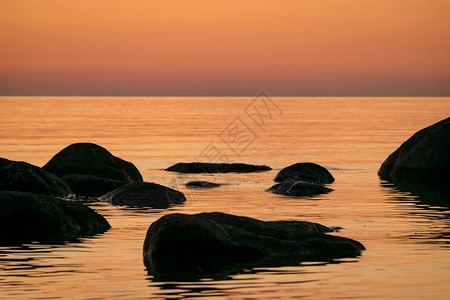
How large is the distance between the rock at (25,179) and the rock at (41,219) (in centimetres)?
561

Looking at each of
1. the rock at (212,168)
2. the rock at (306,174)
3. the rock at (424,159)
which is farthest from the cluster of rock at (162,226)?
the rock at (212,168)

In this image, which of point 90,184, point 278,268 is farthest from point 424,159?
point 278,268

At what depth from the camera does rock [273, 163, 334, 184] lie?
3262 cm

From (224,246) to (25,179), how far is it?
38.2 ft

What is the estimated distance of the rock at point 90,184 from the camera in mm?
28312

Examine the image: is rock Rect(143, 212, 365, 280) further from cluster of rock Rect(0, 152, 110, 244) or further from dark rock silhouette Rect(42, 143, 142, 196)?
dark rock silhouette Rect(42, 143, 142, 196)

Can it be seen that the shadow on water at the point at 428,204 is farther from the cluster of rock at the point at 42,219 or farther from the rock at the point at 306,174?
the cluster of rock at the point at 42,219

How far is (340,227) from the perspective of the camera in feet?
65.4

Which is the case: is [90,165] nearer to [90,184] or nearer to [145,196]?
[90,184]

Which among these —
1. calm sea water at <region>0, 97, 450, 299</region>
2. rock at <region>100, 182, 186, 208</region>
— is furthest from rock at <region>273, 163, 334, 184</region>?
rock at <region>100, 182, 186, 208</region>

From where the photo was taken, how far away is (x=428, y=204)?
82.9 feet

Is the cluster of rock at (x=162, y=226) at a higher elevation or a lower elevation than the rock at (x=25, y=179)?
lower

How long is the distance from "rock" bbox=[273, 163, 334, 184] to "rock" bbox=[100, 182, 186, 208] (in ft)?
26.0

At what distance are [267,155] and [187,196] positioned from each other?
22820 mm
